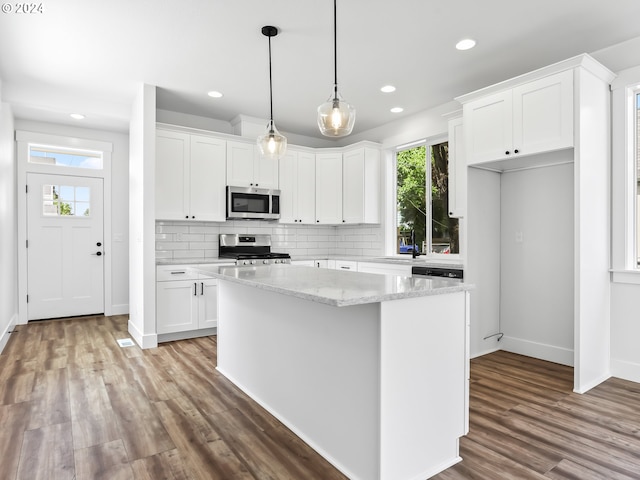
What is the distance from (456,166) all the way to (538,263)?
4.01 ft

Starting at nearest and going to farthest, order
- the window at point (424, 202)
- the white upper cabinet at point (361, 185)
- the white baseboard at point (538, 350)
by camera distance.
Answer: the white baseboard at point (538, 350) < the window at point (424, 202) < the white upper cabinet at point (361, 185)

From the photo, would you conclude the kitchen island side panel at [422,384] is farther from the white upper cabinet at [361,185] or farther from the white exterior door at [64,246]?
the white exterior door at [64,246]

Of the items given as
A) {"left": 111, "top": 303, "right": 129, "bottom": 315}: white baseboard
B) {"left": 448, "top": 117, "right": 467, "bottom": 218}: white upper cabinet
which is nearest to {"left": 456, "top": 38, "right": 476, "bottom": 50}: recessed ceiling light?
{"left": 448, "top": 117, "right": 467, "bottom": 218}: white upper cabinet

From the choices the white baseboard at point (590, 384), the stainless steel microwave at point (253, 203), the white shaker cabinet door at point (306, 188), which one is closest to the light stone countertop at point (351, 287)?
the white baseboard at point (590, 384)

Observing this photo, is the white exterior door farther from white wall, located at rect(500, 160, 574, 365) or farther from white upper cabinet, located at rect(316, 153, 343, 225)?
white wall, located at rect(500, 160, 574, 365)

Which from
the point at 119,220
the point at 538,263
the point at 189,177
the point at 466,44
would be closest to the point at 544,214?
the point at 538,263

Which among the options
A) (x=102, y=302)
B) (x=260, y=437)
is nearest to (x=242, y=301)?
(x=260, y=437)

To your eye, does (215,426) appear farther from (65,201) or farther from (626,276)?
(65,201)

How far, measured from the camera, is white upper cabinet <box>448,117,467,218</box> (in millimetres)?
3912

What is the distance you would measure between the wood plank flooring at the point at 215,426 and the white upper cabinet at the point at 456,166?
1518 mm

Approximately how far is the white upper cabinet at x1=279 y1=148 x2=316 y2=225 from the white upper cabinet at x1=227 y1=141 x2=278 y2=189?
174 mm

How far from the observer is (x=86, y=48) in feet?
10.4

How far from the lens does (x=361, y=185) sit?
529 centimetres

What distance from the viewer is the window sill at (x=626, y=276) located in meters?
3.03
